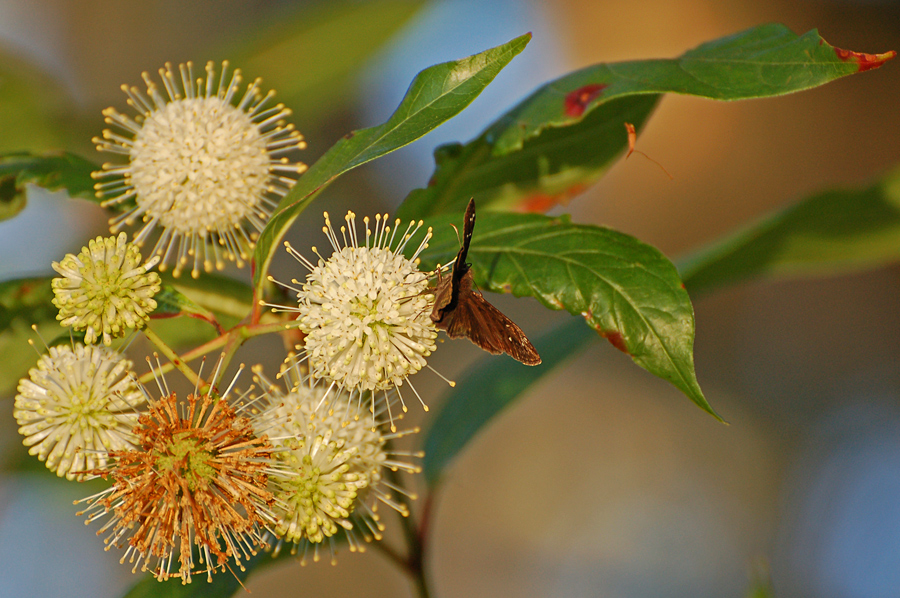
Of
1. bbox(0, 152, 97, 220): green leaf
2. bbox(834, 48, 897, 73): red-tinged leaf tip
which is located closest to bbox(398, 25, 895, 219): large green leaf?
bbox(834, 48, 897, 73): red-tinged leaf tip

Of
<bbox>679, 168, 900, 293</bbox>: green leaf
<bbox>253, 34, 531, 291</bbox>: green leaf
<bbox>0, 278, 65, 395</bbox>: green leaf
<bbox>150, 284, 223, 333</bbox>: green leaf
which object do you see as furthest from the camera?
<bbox>679, 168, 900, 293</bbox>: green leaf

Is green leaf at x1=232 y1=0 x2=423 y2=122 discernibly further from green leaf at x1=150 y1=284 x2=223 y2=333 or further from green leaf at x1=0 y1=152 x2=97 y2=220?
green leaf at x1=150 y1=284 x2=223 y2=333

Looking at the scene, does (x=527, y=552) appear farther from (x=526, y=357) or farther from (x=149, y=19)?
(x=149, y=19)

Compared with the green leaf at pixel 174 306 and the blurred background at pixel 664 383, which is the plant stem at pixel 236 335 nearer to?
the green leaf at pixel 174 306

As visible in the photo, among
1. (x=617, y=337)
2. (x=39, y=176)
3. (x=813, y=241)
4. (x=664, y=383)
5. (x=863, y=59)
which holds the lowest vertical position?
(x=664, y=383)

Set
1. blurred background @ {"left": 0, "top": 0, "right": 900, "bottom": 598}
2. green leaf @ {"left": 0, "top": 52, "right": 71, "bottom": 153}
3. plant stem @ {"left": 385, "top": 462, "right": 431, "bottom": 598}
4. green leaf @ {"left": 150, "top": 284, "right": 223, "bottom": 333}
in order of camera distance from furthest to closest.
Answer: blurred background @ {"left": 0, "top": 0, "right": 900, "bottom": 598}
green leaf @ {"left": 0, "top": 52, "right": 71, "bottom": 153}
plant stem @ {"left": 385, "top": 462, "right": 431, "bottom": 598}
green leaf @ {"left": 150, "top": 284, "right": 223, "bottom": 333}

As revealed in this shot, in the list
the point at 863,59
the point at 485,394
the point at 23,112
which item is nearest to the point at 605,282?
the point at 863,59

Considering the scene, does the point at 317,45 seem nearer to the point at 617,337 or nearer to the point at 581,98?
the point at 581,98
